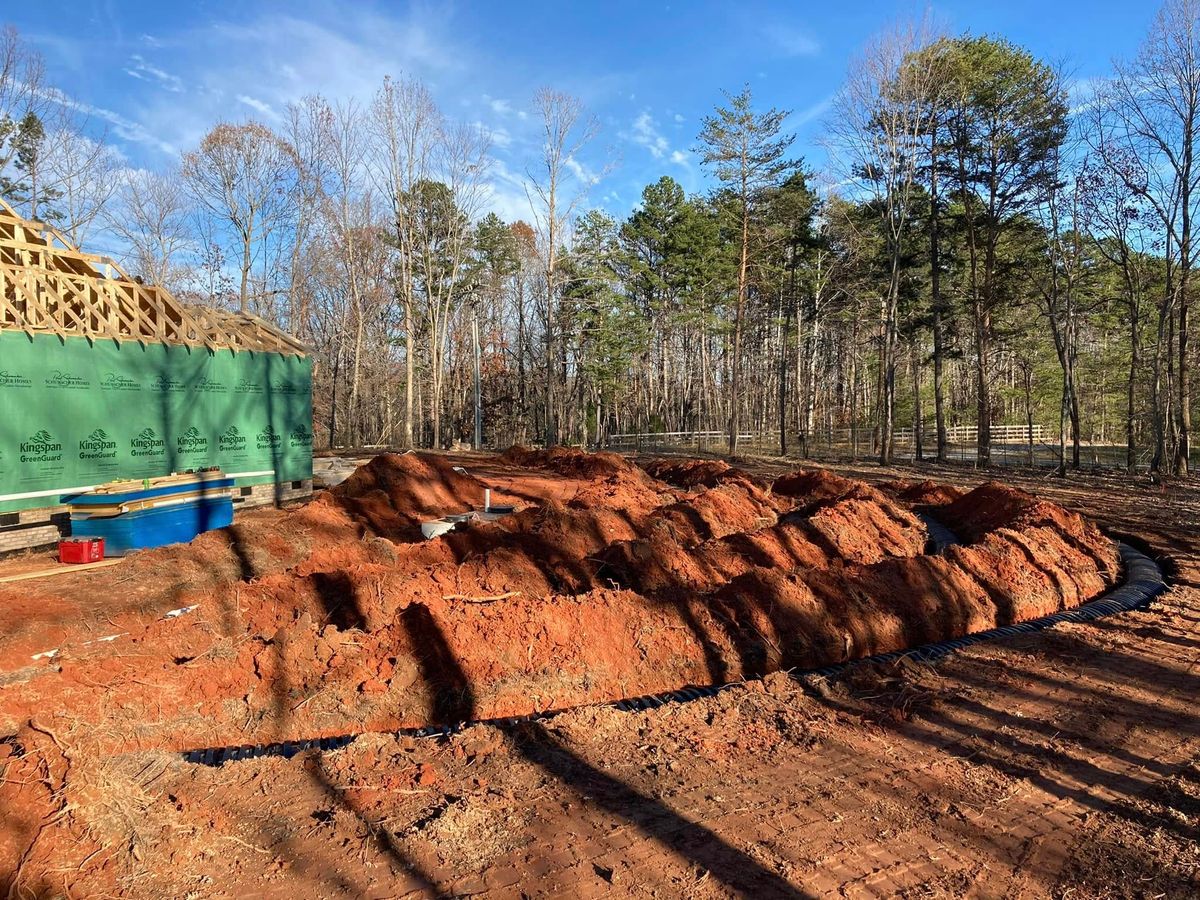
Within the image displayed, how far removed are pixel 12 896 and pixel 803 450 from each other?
2648 cm

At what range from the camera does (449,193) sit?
29797mm

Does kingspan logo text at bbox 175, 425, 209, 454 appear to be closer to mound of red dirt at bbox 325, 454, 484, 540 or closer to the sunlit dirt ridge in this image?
mound of red dirt at bbox 325, 454, 484, 540

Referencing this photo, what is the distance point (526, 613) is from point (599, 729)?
123 cm

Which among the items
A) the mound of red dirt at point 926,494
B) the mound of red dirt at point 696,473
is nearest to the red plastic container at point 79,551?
the mound of red dirt at point 696,473

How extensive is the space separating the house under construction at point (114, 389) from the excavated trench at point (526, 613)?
139 inches

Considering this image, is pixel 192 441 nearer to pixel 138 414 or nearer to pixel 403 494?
pixel 138 414

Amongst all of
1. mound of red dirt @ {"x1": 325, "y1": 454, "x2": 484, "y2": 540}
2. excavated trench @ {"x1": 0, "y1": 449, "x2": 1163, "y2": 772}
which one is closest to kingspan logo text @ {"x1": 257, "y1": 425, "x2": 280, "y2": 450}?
mound of red dirt @ {"x1": 325, "y1": 454, "x2": 484, "y2": 540}

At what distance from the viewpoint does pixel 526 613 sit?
16.4ft

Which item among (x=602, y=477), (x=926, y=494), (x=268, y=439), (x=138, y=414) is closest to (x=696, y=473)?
(x=602, y=477)

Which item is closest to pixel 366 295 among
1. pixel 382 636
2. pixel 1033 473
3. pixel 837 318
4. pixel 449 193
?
pixel 449 193

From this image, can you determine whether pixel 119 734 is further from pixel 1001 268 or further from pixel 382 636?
→ pixel 1001 268

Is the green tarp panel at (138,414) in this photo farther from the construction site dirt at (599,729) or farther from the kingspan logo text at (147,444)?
the construction site dirt at (599,729)

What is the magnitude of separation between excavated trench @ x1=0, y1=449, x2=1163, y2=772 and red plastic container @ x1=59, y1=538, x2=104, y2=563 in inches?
54.2

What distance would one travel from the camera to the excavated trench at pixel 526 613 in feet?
13.9
